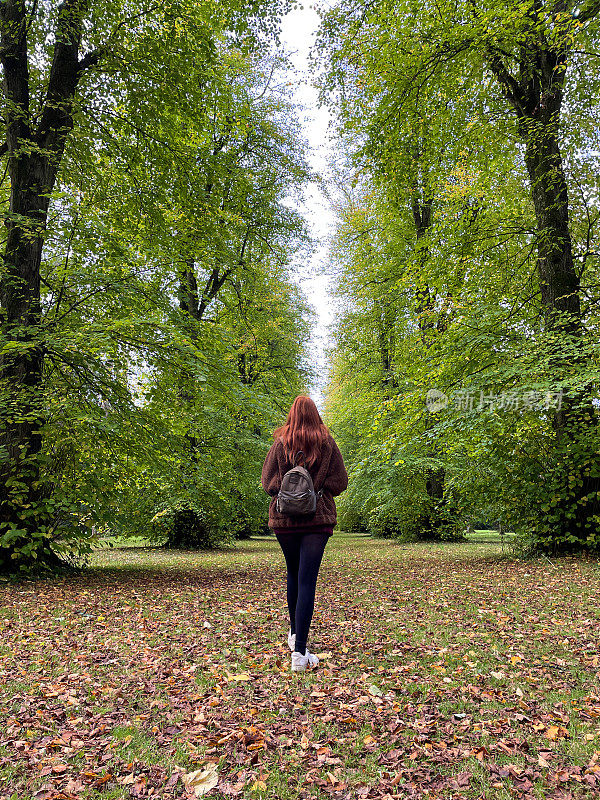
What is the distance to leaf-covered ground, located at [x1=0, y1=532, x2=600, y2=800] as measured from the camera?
256cm

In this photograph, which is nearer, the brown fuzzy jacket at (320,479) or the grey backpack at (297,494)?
the grey backpack at (297,494)

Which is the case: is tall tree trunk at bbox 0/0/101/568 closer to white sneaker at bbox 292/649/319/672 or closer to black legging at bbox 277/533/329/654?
black legging at bbox 277/533/329/654

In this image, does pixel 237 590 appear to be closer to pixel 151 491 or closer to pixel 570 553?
pixel 151 491

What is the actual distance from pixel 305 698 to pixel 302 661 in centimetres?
54

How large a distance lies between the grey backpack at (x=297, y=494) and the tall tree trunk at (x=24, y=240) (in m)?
4.94

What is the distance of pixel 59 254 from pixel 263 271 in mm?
14583

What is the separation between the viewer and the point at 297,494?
3.99m

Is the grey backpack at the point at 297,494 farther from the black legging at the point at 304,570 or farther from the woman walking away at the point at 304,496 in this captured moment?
the black legging at the point at 304,570

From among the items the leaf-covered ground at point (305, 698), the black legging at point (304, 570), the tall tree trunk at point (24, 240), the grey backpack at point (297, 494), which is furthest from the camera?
the tall tree trunk at point (24, 240)

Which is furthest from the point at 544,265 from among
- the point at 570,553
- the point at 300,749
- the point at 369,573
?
the point at 300,749

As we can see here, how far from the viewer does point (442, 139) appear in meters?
10.7

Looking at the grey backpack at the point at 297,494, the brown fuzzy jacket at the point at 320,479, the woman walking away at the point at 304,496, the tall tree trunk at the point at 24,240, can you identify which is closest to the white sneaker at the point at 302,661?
A: the woman walking away at the point at 304,496

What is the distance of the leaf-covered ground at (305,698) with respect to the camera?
2564mm

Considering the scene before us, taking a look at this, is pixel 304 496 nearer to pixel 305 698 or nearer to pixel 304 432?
pixel 304 432
